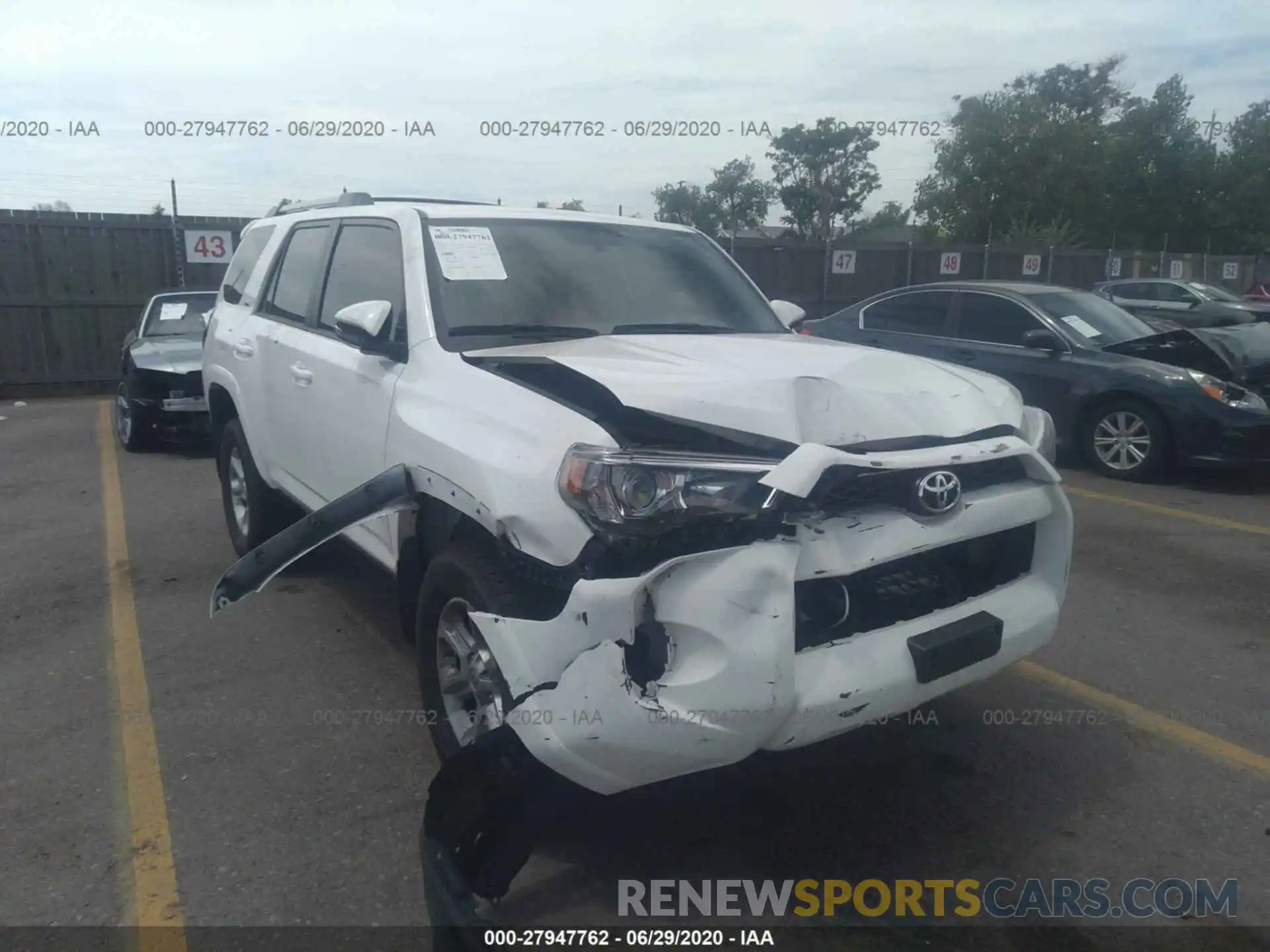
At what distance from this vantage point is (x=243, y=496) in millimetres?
5820

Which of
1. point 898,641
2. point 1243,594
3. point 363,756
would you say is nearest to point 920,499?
point 898,641

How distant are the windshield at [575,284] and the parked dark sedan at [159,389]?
5929 mm

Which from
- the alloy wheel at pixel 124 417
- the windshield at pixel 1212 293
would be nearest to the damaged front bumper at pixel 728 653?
the alloy wheel at pixel 124 417

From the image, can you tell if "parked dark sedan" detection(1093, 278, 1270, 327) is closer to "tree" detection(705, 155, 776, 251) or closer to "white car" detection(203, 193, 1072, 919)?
"white car" detection(203, 193, 1072, 919)

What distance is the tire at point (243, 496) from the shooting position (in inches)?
215

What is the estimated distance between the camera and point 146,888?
2934mm

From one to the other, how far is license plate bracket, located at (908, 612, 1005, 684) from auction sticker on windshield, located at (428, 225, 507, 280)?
2.11 metres

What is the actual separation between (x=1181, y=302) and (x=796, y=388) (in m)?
16.3

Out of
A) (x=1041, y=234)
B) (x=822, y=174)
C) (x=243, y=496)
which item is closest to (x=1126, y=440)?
(x=243, y=496)

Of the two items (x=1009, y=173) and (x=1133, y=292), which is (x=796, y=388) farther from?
(x=1009, y=173)

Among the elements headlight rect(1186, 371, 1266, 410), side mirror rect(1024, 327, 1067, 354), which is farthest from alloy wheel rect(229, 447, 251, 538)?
headlight rect(1186, 371, 1266, 410)

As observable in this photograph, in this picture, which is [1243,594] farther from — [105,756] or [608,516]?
[105,756]

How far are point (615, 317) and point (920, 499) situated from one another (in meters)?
1.64

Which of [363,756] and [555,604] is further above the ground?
[555,604]
